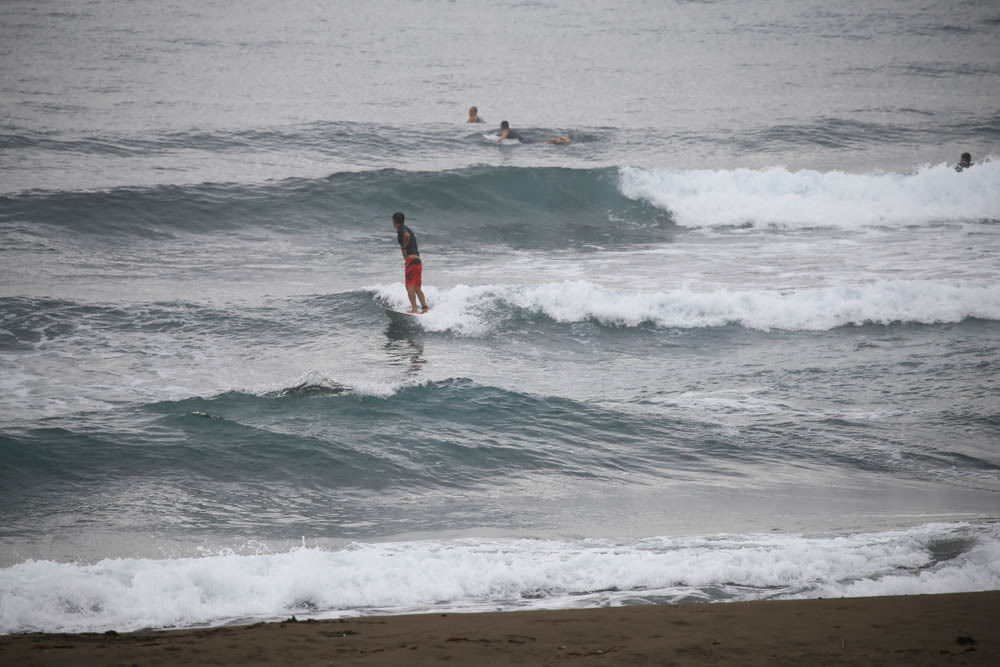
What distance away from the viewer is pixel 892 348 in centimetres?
1132

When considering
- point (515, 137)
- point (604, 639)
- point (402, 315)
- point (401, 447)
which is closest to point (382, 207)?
point (515, 137)

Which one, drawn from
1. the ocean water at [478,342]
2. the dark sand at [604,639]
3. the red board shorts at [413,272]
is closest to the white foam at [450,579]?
the ocean water at [478,342]

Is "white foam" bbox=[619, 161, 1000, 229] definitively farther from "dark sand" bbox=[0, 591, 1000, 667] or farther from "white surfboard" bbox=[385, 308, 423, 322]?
"dark sand" bbox=[0, 591, 1000, 667]

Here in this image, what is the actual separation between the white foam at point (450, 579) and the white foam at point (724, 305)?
6.34 m

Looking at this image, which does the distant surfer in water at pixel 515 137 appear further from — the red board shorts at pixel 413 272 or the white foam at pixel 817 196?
the red board shorts at pixel 413 272

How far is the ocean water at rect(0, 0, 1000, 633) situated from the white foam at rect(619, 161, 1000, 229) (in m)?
0.10

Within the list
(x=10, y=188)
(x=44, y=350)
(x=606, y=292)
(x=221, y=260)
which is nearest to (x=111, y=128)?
(x=10, y=188)

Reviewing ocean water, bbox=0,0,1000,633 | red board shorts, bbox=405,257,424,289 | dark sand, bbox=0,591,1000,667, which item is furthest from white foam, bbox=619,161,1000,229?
dark sand, bbox=0,591,1000,667

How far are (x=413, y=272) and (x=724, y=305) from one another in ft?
15.3

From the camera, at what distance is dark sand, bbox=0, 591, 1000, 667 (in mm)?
4254

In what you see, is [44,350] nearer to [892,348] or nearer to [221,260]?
[221,260]

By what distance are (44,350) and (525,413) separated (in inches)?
252

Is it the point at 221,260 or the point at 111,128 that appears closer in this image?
the point at 221,260

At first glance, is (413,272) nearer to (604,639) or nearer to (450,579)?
(450,579)
